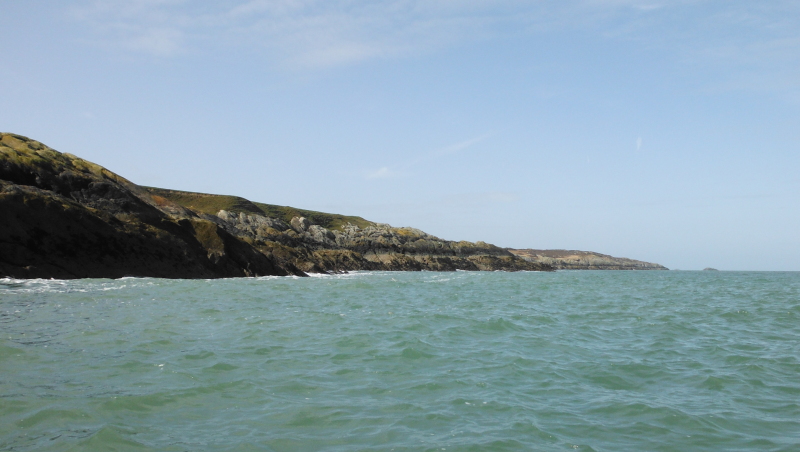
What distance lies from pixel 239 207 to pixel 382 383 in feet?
347

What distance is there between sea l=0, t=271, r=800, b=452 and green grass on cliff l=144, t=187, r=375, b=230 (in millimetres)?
82562

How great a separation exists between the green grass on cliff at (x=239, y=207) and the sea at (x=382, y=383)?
3250 inches

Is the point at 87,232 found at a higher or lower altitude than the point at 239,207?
lower

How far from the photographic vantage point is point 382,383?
932 centimetres

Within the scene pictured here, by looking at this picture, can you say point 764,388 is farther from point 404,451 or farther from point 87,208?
point 87,208

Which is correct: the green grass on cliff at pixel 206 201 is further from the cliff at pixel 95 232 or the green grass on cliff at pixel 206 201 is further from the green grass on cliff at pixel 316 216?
the cliff at pixel 95 232

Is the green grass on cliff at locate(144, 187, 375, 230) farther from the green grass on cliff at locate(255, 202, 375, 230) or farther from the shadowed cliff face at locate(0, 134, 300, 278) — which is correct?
the shadowed cliff face at locate(0, 134, 300, 278)

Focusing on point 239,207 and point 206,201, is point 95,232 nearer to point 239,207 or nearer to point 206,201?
point 239,207

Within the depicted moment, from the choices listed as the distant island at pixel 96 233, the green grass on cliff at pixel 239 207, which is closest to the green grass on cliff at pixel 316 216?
the green grass on cliff at pixel 239 207

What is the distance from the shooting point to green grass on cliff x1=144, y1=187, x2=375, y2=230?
356 ft

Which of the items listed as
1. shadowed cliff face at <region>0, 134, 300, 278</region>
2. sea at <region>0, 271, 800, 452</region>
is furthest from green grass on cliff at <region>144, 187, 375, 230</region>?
sea at <region>0, 271, 800, 452</region>

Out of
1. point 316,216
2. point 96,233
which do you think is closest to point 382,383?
point 96,233

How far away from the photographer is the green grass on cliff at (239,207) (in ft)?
356

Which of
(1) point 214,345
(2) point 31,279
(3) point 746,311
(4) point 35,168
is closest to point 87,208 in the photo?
(4) point 35,168
